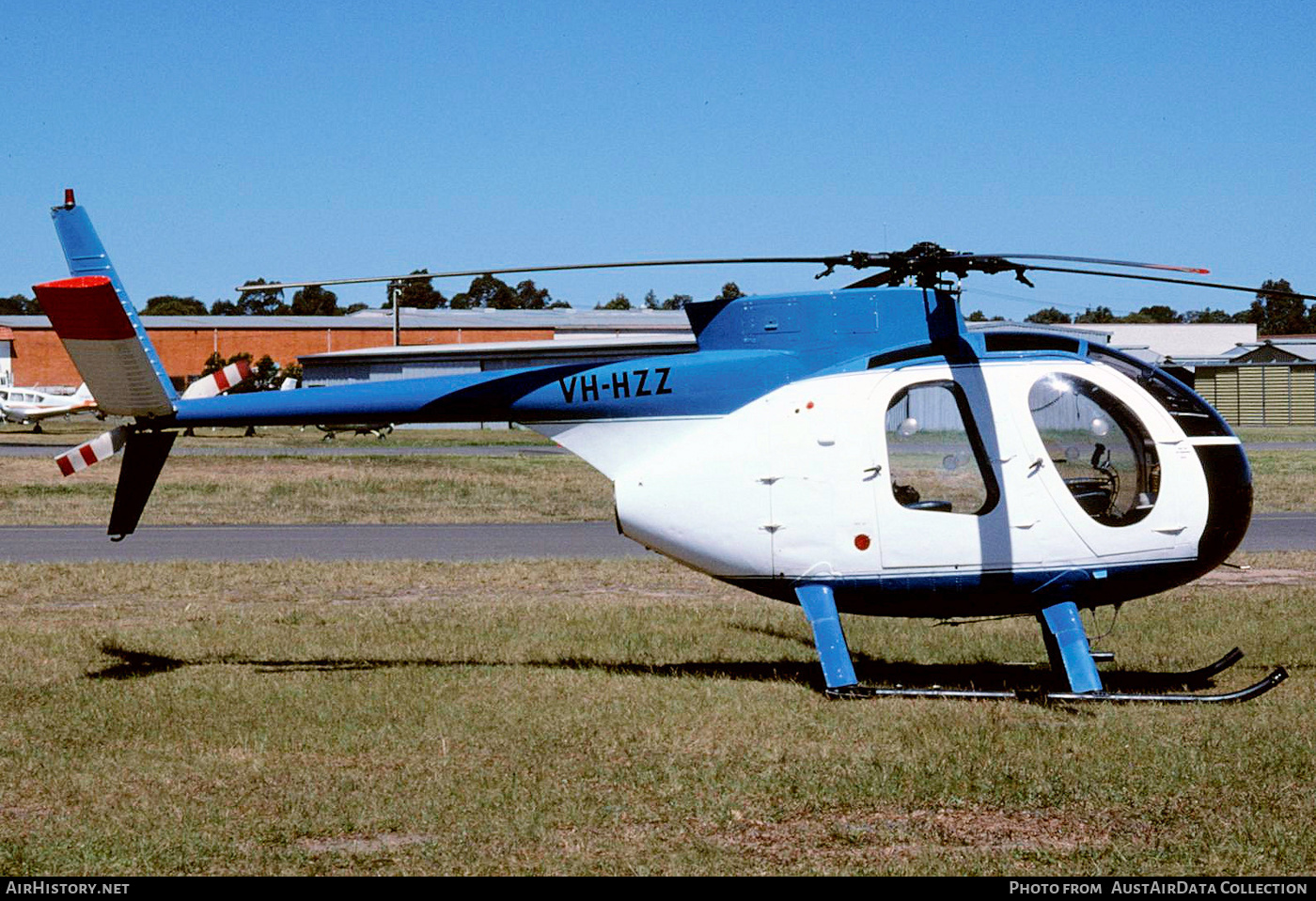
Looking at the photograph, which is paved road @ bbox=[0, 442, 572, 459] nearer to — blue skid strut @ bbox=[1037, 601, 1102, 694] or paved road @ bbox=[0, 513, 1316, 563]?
paved road @ bbox=[0, 513, 1316, 563]

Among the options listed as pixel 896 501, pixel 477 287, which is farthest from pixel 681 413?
pixel 477 287

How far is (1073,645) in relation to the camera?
9477mm

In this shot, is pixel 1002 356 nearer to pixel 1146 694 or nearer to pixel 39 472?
pixel 1146 694

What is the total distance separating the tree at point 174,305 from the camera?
13250 centimetres

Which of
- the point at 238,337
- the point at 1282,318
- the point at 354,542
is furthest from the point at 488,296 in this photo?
the point at 354,542

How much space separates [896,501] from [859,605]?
2.78 ft

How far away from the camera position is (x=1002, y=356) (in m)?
9.69

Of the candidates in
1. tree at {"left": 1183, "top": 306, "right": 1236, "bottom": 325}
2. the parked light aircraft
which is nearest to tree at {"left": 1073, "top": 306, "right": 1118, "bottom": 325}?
tree at {"left": 1183, "top": 306, "right": 1236, "bottom": 325}

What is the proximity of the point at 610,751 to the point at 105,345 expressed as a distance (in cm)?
480

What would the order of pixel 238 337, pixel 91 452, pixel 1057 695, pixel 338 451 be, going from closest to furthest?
1. pixel 1057 695
2. pixel 91 452
3. pixel 338 451
4. pixel 238 337

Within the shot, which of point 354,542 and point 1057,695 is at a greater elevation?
point 1057,695

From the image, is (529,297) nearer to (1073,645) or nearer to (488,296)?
(488,296)

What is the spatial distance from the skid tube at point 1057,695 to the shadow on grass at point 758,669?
23.9 inches

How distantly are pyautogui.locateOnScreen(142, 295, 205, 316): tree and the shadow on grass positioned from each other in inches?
5034
